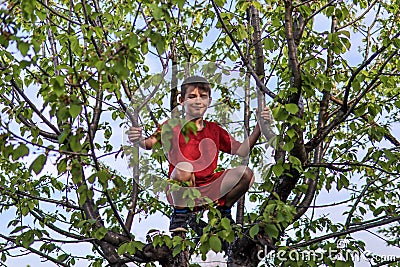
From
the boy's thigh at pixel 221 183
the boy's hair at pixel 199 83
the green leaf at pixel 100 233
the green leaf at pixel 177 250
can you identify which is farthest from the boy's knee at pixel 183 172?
the green leaf at pixel 100 233

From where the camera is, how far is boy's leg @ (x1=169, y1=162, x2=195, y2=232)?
4531 millimetres

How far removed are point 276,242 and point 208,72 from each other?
1.88 metres

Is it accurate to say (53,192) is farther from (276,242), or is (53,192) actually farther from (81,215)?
(276,242)

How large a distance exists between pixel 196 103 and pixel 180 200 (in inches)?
32.3

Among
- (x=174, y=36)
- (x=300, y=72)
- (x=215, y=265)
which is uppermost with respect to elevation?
(x=174, y=36)

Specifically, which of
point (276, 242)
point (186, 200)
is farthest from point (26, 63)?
point (276, 242)

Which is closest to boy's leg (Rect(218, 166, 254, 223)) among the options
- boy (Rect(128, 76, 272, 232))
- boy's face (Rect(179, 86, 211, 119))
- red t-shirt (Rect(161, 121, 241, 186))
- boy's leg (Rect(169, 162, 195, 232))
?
boy (Rect(128, 76, 272, 232))

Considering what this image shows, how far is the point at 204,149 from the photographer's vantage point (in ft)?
Result: 16.5

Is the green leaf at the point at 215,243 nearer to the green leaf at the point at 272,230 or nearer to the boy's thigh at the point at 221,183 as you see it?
the green leaf at the point at 272,230

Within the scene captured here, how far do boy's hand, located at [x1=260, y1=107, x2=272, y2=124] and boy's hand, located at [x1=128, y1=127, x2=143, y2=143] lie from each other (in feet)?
3.47

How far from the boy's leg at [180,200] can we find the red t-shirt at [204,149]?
97 mm

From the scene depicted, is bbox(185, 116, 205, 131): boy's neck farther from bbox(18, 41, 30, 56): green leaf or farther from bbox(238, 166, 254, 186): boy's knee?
bbox(18, 41, 30, 56): green leaf

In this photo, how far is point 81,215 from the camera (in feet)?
19.9

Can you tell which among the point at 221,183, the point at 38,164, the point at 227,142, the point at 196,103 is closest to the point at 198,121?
the point at 196,103
